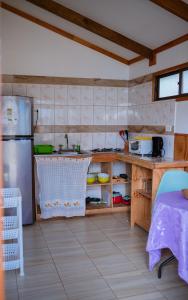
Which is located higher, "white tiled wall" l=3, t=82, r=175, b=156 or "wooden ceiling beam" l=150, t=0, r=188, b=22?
"wooden ceiling beam" l=150, t=0, r=188, b=22

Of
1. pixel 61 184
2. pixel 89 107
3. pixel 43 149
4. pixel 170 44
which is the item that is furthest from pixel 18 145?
pixel 170 44

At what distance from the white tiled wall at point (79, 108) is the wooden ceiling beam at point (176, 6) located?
1.86 meters

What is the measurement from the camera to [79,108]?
4328 millimetres

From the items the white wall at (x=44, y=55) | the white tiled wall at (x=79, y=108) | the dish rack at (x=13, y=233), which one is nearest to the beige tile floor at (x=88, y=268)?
the dish rack at (x=13, y=233)

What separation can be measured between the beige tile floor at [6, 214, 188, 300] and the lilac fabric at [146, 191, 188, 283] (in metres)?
0.31

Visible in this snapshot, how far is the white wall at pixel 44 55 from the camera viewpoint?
3.97 metres

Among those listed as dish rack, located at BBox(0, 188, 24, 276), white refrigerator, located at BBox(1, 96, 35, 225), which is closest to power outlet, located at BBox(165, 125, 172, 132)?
white refrigerator, located at BBox(1, 96, 35, 225)

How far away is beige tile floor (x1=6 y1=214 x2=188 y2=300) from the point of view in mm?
2219

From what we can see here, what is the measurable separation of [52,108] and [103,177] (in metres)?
1.22

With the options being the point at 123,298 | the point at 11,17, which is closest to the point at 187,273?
the point at 123,298

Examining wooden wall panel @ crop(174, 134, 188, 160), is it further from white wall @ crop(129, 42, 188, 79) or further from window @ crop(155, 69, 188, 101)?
white wall @ crop(129, 42, 188, 79)

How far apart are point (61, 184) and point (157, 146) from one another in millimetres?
1302

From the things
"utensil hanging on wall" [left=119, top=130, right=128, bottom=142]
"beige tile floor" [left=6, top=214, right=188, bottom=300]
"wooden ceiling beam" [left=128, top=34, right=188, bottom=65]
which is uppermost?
"wooden ceiling beam" [left=128, top=34, right=188, bottom=65]

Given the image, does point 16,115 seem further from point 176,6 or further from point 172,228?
point 172,228
